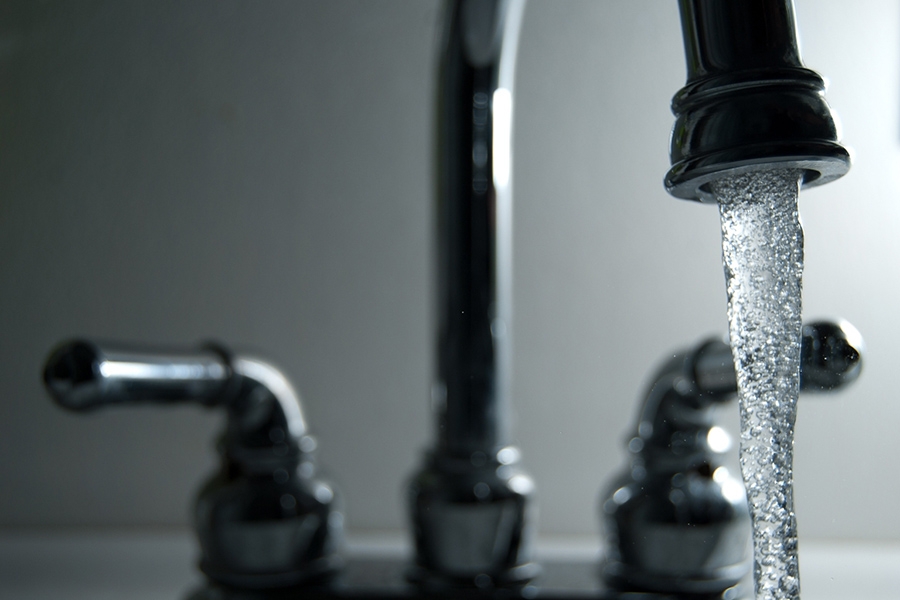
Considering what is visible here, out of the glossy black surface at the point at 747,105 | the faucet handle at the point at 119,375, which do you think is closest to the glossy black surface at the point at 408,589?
the faucet handle at the point at 119,375

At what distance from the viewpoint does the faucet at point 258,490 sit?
394 mm

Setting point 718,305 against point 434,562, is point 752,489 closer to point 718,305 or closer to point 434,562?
point 718,305

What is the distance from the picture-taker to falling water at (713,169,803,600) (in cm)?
20

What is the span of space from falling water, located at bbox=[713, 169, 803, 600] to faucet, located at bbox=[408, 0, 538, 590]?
181mm

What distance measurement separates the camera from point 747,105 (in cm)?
18

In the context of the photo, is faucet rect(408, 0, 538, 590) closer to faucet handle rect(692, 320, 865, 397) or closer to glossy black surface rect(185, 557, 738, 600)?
glossy black surface rect(185, 557, 738, 600)

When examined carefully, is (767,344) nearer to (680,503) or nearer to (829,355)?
(829,355)

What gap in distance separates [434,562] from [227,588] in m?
0.11

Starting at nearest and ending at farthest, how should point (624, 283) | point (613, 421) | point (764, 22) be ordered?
1. point (764, 22)
2. point (624, 283)
3. point (613, 421)

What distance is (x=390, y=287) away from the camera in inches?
23.1

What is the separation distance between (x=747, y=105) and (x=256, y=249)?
457mm

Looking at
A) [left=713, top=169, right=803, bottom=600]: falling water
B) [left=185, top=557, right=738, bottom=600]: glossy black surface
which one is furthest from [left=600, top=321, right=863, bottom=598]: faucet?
[left=713, top=169, right=803, bottom=600]: falling water

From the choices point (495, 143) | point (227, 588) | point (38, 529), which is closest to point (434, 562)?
point (227, 588)

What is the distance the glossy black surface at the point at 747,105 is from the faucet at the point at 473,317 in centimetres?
18
